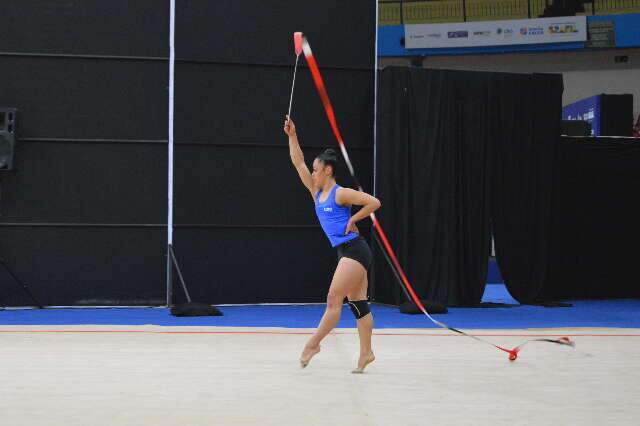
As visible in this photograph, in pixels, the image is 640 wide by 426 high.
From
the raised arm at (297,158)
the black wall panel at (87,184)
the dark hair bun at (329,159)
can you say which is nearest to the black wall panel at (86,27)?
the black wall panel at (87,184)

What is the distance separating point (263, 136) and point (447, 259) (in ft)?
8.14

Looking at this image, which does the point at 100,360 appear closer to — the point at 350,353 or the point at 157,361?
the point at 157,361

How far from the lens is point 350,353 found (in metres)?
6.13

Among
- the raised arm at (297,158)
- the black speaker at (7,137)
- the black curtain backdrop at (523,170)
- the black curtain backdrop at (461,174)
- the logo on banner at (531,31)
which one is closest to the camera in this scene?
the raised arm at (297,158)

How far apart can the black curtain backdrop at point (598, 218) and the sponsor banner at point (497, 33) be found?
364 inches

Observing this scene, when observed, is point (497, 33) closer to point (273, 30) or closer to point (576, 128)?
point (576, 128)

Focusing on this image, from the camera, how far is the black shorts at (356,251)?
17.1ft

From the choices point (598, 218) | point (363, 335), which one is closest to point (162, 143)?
point (363, 335)

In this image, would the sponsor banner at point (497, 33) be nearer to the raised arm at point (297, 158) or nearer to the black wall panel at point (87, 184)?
the black wall panel at point (87, 184)

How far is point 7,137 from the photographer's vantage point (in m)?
8.63

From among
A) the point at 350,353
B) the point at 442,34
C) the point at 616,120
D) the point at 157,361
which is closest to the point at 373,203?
the point at 350,353

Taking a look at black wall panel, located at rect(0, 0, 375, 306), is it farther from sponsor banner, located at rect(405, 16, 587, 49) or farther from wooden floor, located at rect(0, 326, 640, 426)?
sponsor banner, located at rect(405, 16, 587, 49)

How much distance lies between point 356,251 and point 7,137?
4.94 metres

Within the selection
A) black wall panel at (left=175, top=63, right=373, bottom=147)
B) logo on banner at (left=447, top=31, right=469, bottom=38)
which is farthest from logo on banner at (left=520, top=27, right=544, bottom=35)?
black wall panel at (left=175, top=63, right=373, bottom=147)
